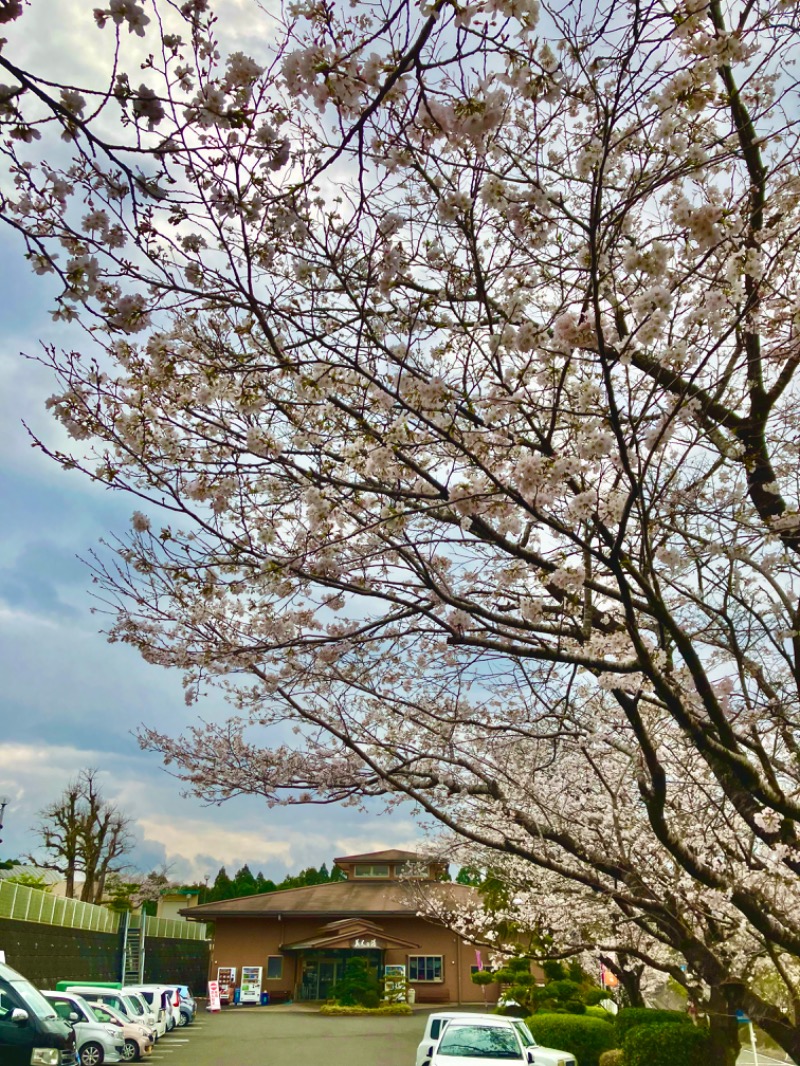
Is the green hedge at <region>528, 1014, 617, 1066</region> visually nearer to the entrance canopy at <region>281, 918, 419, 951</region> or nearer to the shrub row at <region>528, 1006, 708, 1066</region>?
the shrub row at <region>528, 1006, 708, 1066</region>

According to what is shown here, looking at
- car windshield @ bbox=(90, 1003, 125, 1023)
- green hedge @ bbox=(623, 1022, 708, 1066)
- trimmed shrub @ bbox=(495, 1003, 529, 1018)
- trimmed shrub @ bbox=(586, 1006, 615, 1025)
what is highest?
green hedge @ bbox=(623, 1022, 708, 1066)

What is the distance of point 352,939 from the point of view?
27.9 meters

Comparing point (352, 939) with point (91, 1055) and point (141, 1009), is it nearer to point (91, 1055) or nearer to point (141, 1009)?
point (141, 1009)

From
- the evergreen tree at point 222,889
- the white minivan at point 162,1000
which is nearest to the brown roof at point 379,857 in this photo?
the white minivan at point 162,1000

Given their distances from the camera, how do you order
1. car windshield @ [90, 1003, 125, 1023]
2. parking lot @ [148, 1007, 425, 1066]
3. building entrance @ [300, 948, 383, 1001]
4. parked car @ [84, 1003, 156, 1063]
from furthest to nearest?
1. building entrance @ [300, 948, 383, 1001]
2. car windshield @ [90, 1003, 125, 1023]
3. parked car @ [84, 1003, 156, 1063]
4. parking lot @ [148, 1007, 425, 1066]

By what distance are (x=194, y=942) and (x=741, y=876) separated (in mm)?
31664

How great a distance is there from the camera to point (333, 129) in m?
3.98

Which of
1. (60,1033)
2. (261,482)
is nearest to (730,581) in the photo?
(261,482)

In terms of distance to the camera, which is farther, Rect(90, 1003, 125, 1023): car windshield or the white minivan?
the white minivan

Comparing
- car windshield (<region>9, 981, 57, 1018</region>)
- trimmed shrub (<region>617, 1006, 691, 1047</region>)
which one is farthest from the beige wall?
car windshield (<region>9, 981, 57, 1018</region>)

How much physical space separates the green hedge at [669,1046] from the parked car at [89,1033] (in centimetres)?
864

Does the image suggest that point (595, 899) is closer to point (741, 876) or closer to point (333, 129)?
point (741, 876)

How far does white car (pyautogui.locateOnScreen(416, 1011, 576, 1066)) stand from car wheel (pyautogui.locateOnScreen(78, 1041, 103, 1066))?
6.43 meters

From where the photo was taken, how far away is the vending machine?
29.4 m
